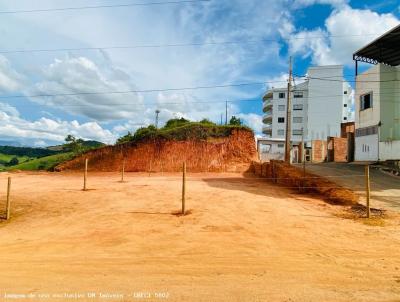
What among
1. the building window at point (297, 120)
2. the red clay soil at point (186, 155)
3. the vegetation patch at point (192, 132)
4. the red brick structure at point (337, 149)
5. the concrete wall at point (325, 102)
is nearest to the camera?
the red clay soil at point (186, 155)

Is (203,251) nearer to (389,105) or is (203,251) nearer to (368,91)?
(389,105)

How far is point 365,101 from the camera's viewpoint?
28.2m

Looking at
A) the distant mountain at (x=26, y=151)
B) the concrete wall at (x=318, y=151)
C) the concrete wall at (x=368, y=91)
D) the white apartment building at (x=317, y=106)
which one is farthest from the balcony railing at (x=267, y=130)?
the distant mountain at (x=26, y=151)

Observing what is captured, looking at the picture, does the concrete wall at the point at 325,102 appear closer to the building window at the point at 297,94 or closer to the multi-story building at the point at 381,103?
the building window at the point at 297,94

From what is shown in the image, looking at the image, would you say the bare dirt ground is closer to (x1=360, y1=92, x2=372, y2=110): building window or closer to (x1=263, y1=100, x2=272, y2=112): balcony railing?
(x1=360, y1=92, x2=372, y2=110): building window

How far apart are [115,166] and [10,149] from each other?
53.9 meters

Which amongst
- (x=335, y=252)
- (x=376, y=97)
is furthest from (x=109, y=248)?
(x=376, y=97)

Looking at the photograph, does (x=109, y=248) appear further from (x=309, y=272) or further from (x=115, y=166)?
(x=115, y=166)

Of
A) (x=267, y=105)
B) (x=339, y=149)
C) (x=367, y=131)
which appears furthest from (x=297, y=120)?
(x=367, y=131)

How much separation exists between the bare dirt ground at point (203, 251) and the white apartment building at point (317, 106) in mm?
48988

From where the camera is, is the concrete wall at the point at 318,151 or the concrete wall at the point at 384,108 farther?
the concrete wall at the point at 318,151

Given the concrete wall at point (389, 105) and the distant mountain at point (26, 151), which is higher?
the concrete wall at point (389, 105)

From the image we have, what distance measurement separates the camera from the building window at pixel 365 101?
2733 cm

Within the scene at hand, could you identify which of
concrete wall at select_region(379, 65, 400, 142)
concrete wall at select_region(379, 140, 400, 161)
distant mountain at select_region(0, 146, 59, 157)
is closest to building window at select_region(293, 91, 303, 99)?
concrete wall at select_region(379, 65, 400, 142)
